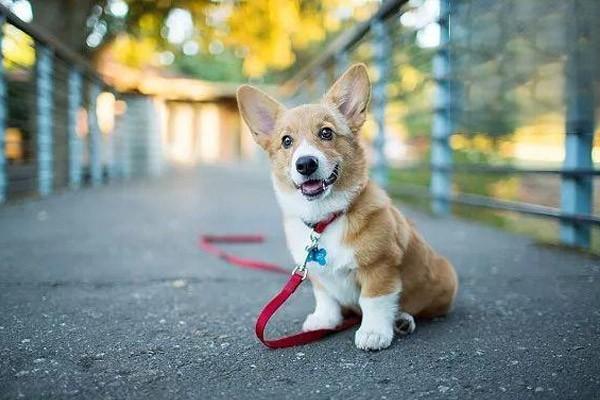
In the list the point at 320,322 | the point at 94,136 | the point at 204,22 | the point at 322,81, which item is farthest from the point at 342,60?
the point at 320,322

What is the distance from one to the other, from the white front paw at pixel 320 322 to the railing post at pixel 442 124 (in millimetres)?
3349

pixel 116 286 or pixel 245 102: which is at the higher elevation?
pixel 245 102

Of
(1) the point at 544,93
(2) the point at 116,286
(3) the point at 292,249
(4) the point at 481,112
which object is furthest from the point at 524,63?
(2) the point at 116,286

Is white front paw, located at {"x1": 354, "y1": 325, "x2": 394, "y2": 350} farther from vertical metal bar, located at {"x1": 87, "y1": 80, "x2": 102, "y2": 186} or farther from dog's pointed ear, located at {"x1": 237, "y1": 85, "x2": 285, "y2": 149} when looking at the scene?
vertical metal bar, located at {"x1": 87, "y1": 80, "x2": 102, "y2": 186}

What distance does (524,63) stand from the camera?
3.77m

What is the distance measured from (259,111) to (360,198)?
0.71 meters

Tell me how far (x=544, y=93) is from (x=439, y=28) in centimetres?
174

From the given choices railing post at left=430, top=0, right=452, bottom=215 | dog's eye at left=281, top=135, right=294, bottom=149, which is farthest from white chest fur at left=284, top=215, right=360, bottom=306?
railing post at left=430, top=0, right=452, bottom=215

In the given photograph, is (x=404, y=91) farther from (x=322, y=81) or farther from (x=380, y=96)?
(x=322, y=81)

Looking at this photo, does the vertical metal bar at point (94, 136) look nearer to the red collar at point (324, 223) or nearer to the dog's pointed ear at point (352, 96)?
the dog's pointed ear at point (352, 96)

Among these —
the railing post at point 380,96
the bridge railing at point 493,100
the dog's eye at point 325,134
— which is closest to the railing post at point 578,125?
the bridge railing at point 493,100

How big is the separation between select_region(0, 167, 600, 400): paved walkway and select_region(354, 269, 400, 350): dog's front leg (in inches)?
2.3

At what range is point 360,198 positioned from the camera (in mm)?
2193

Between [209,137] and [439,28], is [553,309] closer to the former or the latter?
[439,28]
